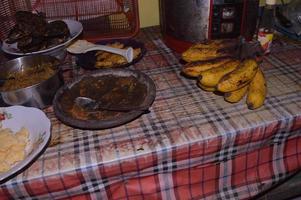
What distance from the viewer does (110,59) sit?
29.8 inches

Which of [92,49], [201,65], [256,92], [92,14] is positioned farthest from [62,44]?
[256,92]

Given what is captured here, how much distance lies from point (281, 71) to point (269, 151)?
0.70ft

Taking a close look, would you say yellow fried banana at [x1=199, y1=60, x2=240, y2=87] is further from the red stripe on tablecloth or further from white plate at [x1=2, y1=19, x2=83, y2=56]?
white plate at [x1=2, y1=19, x2=83, y2=56]

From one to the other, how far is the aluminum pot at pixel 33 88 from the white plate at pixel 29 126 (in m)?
0.02

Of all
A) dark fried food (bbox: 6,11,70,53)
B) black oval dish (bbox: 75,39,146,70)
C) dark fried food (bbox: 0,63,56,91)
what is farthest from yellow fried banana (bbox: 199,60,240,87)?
dark fried food (bbox: 6,11,70,53)

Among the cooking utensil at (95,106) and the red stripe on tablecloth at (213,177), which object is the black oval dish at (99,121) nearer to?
the cooking utensil at (95,106)

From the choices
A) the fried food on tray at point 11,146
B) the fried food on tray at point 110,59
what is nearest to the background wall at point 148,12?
the fried food on tray at point 110,59

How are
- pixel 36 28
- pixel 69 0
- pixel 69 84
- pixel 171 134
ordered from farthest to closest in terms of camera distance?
pixel 69 0 < pixel 36 28 < pixel 69 84 < pixel 171 134

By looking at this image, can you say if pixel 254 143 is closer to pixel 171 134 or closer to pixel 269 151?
pixel 269 151

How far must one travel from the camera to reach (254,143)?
576 millimetres

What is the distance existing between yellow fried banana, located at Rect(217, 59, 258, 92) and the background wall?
515 mm

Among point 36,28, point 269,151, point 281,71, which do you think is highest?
point 36,28

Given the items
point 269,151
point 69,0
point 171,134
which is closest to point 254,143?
point 269,151

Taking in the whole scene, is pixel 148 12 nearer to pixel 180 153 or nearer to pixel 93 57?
pixel 93 57
